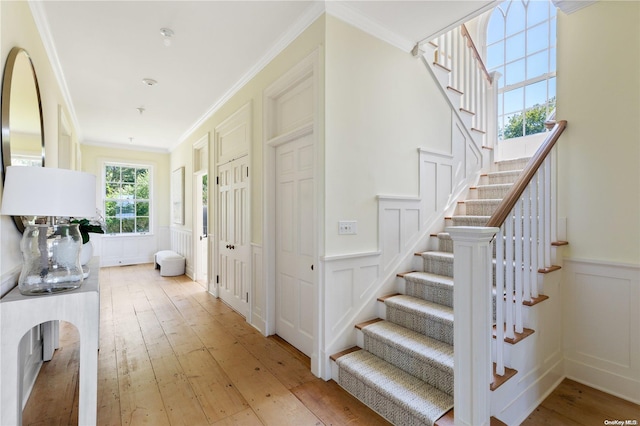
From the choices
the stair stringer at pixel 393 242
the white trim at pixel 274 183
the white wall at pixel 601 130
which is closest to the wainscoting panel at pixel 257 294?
the white trim at pixel 274 183

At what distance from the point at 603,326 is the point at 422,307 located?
4.23 ft

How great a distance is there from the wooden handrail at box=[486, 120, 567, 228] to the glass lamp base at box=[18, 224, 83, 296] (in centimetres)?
242

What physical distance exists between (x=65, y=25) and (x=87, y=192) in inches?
75.3

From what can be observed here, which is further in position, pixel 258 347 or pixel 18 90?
pixel 258 347

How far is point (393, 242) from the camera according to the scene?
279cm

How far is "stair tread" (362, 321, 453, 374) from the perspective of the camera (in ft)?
6.29

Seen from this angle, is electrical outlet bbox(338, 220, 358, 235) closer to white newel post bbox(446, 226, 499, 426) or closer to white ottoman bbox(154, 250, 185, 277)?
white newel post bbox(446, 226, 499, 426)

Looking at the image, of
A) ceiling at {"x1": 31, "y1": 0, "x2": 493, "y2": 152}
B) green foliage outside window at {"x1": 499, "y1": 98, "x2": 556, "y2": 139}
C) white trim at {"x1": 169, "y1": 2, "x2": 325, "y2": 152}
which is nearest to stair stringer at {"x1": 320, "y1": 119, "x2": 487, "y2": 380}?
green foliage outside window at {"x1": 499, "y1": 98, "x2": 556, "y2": 139}

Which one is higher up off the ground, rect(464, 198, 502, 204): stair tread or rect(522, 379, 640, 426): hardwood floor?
rect(464, 198, 502, 204): stair tread

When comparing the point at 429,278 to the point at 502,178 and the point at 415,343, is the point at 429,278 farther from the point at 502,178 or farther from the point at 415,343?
the point at 502,178

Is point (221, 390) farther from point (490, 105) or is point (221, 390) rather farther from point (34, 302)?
point (490, 105)

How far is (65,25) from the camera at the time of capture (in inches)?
102

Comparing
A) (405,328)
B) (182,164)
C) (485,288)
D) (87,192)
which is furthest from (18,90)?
(182,164)

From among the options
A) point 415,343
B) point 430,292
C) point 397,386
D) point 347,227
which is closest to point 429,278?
point 430,292
